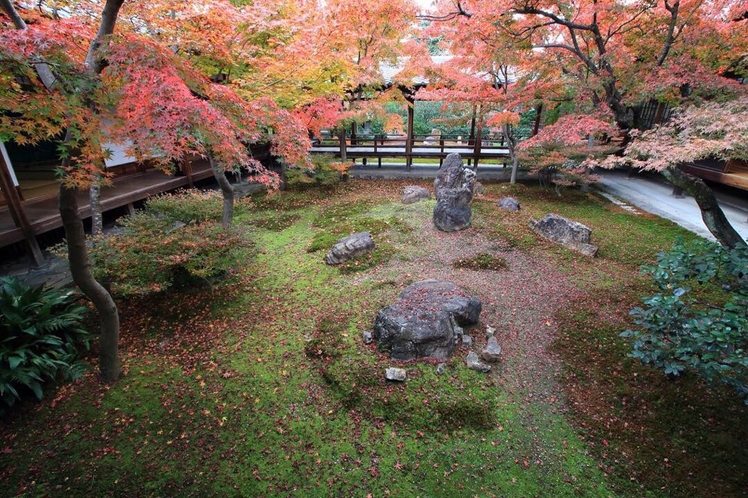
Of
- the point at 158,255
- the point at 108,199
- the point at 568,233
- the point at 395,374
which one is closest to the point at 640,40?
the point at 568,233

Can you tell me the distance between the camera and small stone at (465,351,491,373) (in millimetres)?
4559

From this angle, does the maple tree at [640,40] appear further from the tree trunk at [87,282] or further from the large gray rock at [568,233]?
the tree trunk at [87,282]

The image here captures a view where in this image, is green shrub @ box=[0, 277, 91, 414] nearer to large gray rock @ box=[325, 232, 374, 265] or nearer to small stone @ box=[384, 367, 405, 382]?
small stone @ box=[384, 367, 405, 382]

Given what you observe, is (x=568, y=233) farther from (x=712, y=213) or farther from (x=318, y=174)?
(x=318, y=174)

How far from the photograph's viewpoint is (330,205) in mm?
11609

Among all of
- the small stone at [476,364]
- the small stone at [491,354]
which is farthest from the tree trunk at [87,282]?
the small stone at [491,354]

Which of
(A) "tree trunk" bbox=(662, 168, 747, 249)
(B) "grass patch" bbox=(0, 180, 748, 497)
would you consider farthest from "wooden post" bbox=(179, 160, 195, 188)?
(A) "tree trunk" bbox=(662, 168, 747, 249)

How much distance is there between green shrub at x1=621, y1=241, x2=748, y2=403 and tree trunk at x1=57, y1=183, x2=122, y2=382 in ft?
18.5

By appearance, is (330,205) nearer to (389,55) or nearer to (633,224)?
(389,55)

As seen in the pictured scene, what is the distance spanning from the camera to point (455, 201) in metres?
8.77

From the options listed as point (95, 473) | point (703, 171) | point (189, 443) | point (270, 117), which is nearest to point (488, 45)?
point (270, 117)

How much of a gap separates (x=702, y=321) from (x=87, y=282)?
A: 609 cm

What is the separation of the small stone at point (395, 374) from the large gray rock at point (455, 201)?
201 inches

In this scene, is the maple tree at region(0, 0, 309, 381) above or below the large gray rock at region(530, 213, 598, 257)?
above
